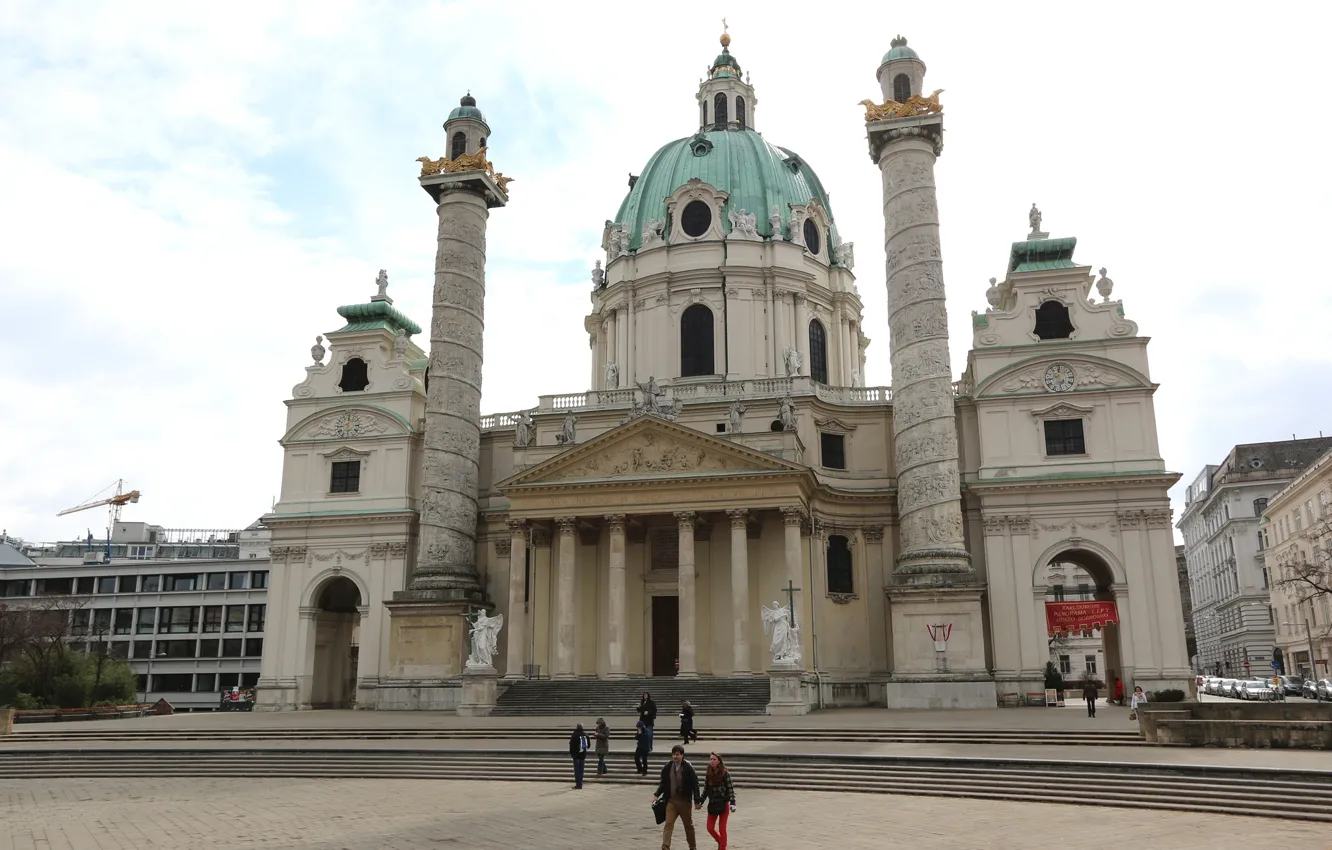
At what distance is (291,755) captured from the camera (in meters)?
26.1

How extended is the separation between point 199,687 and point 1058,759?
224ft

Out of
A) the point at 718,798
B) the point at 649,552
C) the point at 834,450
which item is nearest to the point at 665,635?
the point at 649,552

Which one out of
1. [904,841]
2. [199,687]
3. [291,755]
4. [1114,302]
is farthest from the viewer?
[199,687]

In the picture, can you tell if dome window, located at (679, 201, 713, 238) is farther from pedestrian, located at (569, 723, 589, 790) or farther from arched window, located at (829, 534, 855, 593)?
pedestrian, located at (569, 723, 589, 790)

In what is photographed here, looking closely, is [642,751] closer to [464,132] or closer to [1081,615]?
[1081,615]

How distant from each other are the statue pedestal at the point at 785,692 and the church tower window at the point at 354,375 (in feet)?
80.4

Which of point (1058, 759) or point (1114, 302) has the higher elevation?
point (1114, 302)

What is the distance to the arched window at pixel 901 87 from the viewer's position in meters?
41.4

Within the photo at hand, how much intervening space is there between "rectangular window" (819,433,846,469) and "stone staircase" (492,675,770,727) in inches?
448

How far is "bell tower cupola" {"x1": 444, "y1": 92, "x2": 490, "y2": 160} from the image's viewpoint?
4609cm

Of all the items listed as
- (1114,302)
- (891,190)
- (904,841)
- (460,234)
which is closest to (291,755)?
(904,841)

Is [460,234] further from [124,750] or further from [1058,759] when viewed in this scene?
[1058,759]

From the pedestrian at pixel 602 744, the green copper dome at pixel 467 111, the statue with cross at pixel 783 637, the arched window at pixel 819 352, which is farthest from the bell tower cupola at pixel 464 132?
the pedestrian at pixel 602 744

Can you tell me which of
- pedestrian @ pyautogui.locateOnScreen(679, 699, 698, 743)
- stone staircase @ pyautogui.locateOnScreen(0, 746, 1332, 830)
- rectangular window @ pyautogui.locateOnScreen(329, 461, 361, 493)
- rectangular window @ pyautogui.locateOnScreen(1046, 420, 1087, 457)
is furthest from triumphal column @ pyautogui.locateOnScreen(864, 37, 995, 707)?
rectangular window @ pyautogui.locateOnScreen(329, 461, 361, 493)
